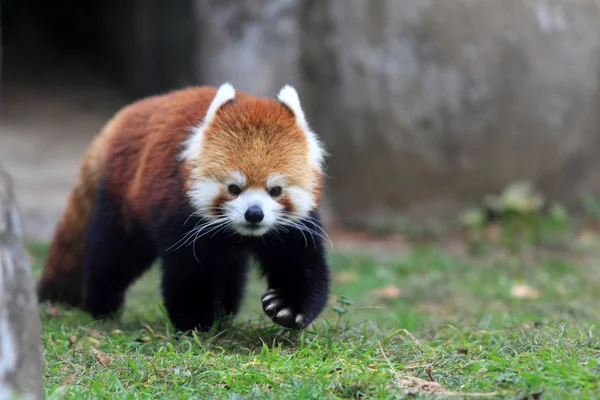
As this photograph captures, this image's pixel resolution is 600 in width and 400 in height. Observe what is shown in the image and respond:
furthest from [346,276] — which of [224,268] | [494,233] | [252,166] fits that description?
[252,166]

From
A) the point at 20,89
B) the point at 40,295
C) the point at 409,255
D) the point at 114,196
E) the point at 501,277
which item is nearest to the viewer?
the point at 114,196

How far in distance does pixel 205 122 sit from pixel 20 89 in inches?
408

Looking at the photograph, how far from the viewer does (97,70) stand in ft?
47.7

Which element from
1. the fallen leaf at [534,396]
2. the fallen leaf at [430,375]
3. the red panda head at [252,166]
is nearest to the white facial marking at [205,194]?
the red panda head at [252,166]

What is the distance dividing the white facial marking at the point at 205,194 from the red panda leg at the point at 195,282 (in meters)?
0.19

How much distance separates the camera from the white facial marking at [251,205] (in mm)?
3709

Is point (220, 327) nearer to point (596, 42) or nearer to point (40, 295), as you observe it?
point (40, 295)

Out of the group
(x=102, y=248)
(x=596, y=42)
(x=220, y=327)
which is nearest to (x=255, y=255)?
(x=220, y=327)

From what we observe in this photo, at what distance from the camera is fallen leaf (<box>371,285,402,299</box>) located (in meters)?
6.32

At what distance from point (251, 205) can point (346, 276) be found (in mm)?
3436

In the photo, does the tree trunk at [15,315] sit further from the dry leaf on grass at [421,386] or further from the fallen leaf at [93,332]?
the fallen leaf at [93,332]

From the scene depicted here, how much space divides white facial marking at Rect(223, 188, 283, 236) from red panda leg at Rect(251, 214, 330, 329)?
23 centimetres

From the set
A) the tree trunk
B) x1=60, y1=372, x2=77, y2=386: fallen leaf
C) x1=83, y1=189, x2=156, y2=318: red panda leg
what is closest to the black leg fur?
x1=83, y1=189, x2=156, y2=318: red panda leg

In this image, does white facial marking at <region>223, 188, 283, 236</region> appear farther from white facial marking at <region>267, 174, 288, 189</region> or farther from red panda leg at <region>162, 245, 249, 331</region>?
red panda leg at <region>162, 245, 249, 331</region>
